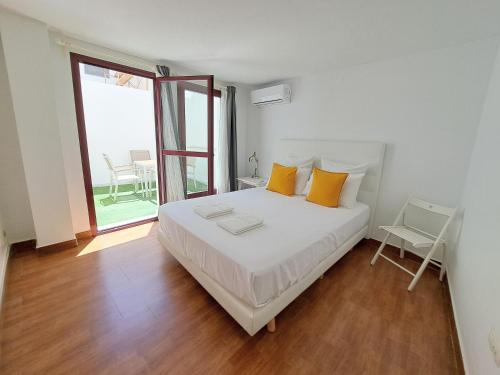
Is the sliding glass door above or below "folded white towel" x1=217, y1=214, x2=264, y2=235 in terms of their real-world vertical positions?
above

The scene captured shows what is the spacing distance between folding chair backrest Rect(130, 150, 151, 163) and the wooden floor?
3.25 meters

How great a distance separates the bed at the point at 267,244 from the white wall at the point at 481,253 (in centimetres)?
82

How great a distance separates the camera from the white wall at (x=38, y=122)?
6.10ft

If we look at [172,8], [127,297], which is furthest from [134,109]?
[127,297]

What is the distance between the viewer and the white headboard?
100 inches

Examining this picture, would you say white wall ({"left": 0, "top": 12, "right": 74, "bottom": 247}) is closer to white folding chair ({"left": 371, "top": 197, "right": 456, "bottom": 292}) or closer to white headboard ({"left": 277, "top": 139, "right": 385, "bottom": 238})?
white headboard ({"left": 277, "top": 139, "right": 385, "bottom": 238})

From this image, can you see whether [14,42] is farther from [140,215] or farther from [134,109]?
[134,109]

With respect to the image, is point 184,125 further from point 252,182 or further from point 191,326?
point 191,326

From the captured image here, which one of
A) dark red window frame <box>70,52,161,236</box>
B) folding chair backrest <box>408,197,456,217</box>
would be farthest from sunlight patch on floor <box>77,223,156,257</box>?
folding chair backrest <box>408,197,456,217</box>

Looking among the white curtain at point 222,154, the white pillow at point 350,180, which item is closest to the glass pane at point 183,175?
the white curtain at point 222,154

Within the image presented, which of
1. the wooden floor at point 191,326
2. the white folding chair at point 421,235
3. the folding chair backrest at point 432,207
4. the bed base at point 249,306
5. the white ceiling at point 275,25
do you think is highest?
the white ceiling at point 275,25

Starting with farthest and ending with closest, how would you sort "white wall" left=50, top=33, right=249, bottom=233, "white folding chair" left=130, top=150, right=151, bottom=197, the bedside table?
"white folding chair" left=130, top=150, right=151, bottom=197 < the bedside table < "white wall" left=50, top=33, right=249, bottom=233

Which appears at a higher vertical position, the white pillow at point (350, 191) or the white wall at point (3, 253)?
the white pillow at point (350, 191)

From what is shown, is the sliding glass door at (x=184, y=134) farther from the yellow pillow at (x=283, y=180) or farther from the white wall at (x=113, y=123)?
the white wall at (x=113, y=123)
